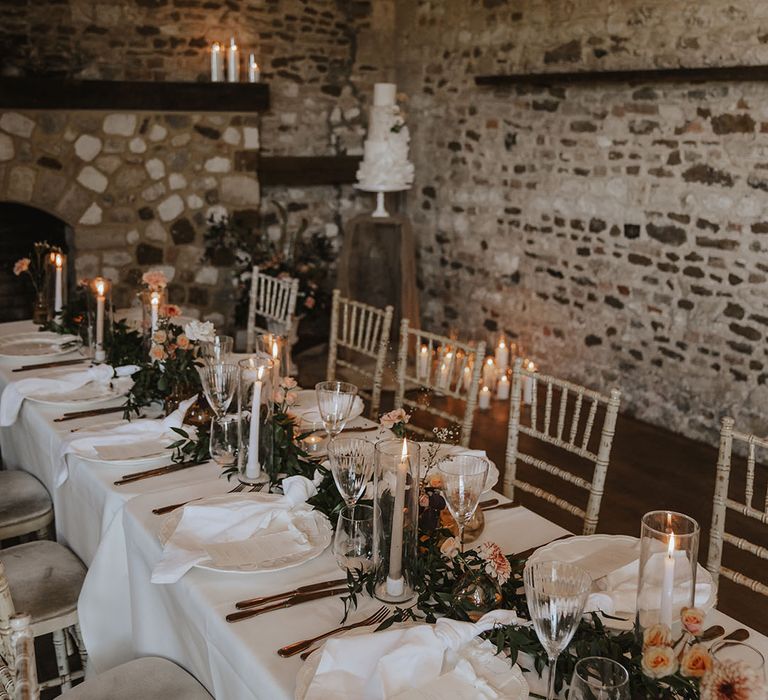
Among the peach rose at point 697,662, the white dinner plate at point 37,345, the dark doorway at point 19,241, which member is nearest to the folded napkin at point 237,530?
the peach rose at point 697,662

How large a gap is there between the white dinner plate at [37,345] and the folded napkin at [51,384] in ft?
1.18

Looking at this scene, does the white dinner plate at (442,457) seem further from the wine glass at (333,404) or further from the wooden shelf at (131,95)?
the wooden shelf at (131,95)

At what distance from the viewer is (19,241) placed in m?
5.70

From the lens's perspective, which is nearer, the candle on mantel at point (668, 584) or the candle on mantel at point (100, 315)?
the candle on mantel at point (668, 584)

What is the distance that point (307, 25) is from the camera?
6207mm

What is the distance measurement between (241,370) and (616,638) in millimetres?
1086

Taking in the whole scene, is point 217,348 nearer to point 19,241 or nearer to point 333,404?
point 333,404

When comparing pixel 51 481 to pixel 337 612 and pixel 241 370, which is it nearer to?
pixel 241 370

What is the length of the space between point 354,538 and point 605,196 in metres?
3.90

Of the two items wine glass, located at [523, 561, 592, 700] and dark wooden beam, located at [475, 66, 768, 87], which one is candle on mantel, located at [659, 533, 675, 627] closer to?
wine glass, located at [523, 561, 592, 700]

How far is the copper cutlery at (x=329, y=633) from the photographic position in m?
1.50

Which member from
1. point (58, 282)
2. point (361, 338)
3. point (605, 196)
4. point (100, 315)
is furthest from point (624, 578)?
point (605, 196)

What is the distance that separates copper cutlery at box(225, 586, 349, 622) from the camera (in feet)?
5.24

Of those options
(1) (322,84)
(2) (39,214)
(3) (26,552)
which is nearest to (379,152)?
(1) (322,84)
